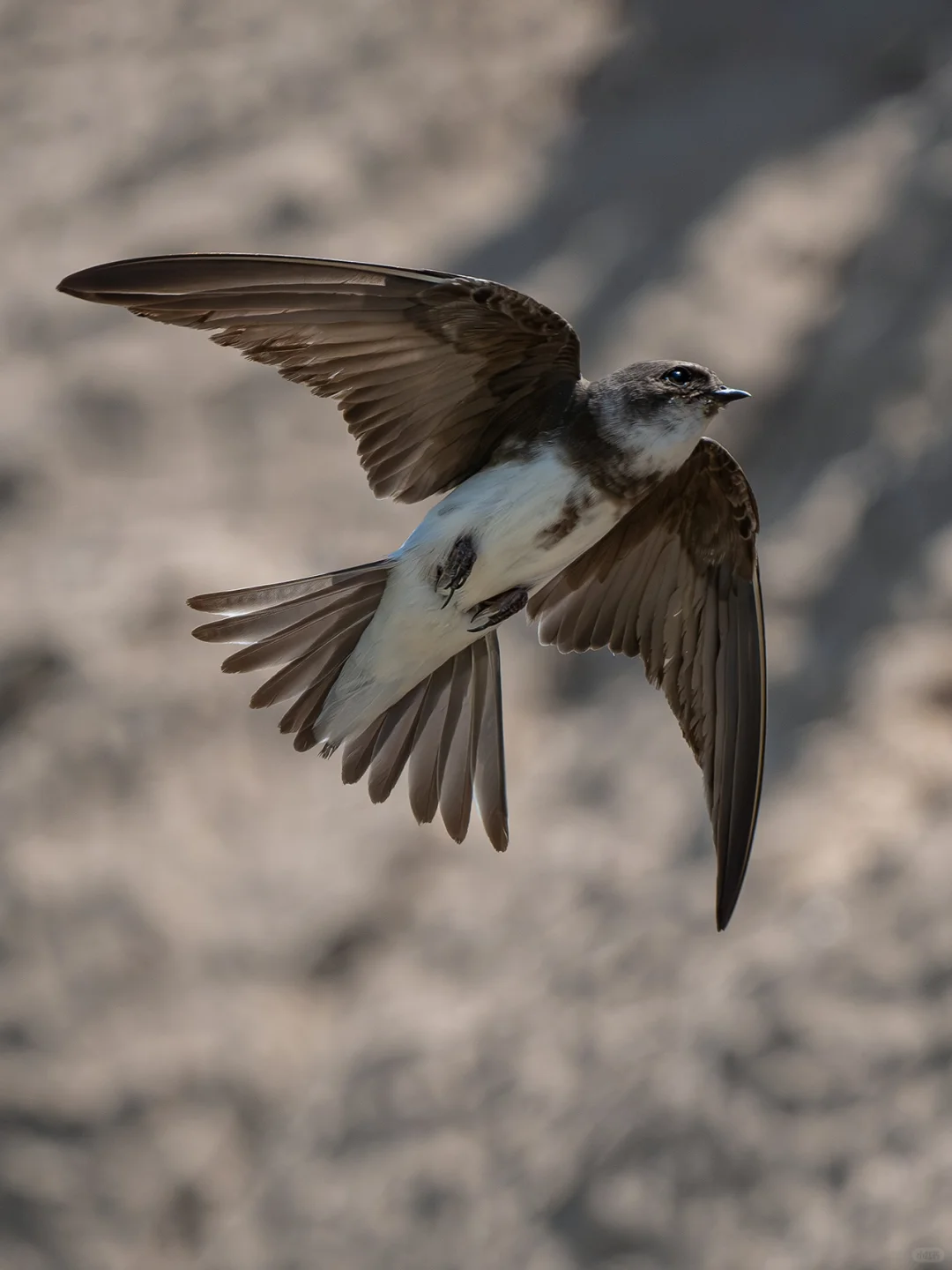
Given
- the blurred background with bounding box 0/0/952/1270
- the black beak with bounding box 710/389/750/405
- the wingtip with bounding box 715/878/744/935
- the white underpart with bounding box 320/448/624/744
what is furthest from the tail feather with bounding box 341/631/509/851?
the blurred background with bounding box 0/0/952/1270

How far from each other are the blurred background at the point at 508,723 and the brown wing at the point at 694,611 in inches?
42.7

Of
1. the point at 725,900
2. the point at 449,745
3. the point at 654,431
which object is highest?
the point at 654,431

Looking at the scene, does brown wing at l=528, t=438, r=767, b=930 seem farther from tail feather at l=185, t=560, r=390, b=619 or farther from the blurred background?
the blurred background

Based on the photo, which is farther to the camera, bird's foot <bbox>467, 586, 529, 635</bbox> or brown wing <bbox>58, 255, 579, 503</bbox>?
bird's foot <bbox>467, 586, 529, 635</bbox>

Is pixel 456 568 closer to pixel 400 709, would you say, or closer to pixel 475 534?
pixel 475 534

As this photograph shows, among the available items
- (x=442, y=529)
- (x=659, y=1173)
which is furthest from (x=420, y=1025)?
(x=442, y=529)

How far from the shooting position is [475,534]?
2.51m

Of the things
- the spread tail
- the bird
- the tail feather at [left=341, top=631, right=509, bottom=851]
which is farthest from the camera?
the tail feather at [left=341, top=631, right=509, bottom=851]

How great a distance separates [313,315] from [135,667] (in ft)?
7.81

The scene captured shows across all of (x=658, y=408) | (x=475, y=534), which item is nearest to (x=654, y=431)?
(x=658, y=408)

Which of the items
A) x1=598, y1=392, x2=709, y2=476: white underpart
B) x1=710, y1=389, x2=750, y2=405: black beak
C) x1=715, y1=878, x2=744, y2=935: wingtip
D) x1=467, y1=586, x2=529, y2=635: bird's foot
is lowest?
x1=715, y1=878, x2=744, y2=935: wingtip

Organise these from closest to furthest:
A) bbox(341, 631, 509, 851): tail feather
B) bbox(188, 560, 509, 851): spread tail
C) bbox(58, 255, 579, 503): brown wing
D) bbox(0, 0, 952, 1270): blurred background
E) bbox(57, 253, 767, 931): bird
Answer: bbox(58, 255, 579, 503): brown wing → bbox(57, 253, 767, 931): bird → bbox(188, 560, 509, 851): spread tail → bbox(341, 631, 509, 851): tail feather → bbox(0, 0, 952, 1270): blurred background

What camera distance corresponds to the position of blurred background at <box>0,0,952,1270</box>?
3.77 m

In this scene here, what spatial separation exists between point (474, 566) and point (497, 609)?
0.35ft
